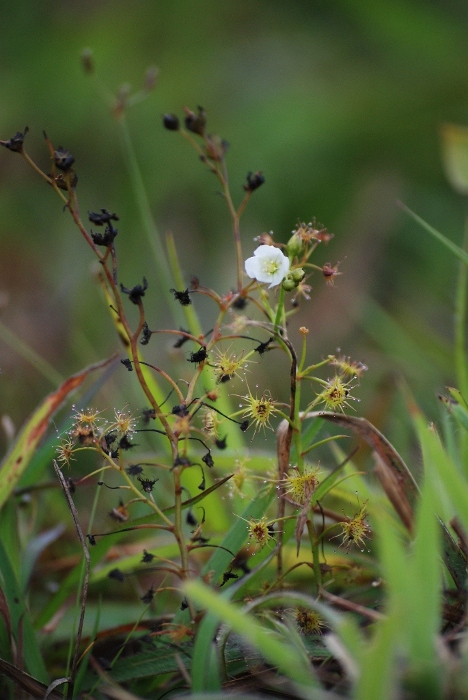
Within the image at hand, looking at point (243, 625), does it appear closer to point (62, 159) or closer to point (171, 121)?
point (62, 159)

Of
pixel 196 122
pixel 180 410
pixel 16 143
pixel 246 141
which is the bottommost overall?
pixel 180 410

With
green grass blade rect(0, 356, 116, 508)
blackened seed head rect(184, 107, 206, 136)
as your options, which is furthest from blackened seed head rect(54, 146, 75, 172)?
green grass blade rect(0, 356, 116, 508)

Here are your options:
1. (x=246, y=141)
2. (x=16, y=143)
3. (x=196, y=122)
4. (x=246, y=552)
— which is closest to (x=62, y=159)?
(x=16, y=143)

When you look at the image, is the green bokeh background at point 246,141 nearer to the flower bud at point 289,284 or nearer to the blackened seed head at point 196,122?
the blackened seed head at point 196,122

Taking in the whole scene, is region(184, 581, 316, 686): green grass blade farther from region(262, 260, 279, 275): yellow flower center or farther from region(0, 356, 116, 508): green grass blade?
region(0, 356, 116, 508): green grass blade

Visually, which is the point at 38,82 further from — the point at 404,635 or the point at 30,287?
the point at 404,635
